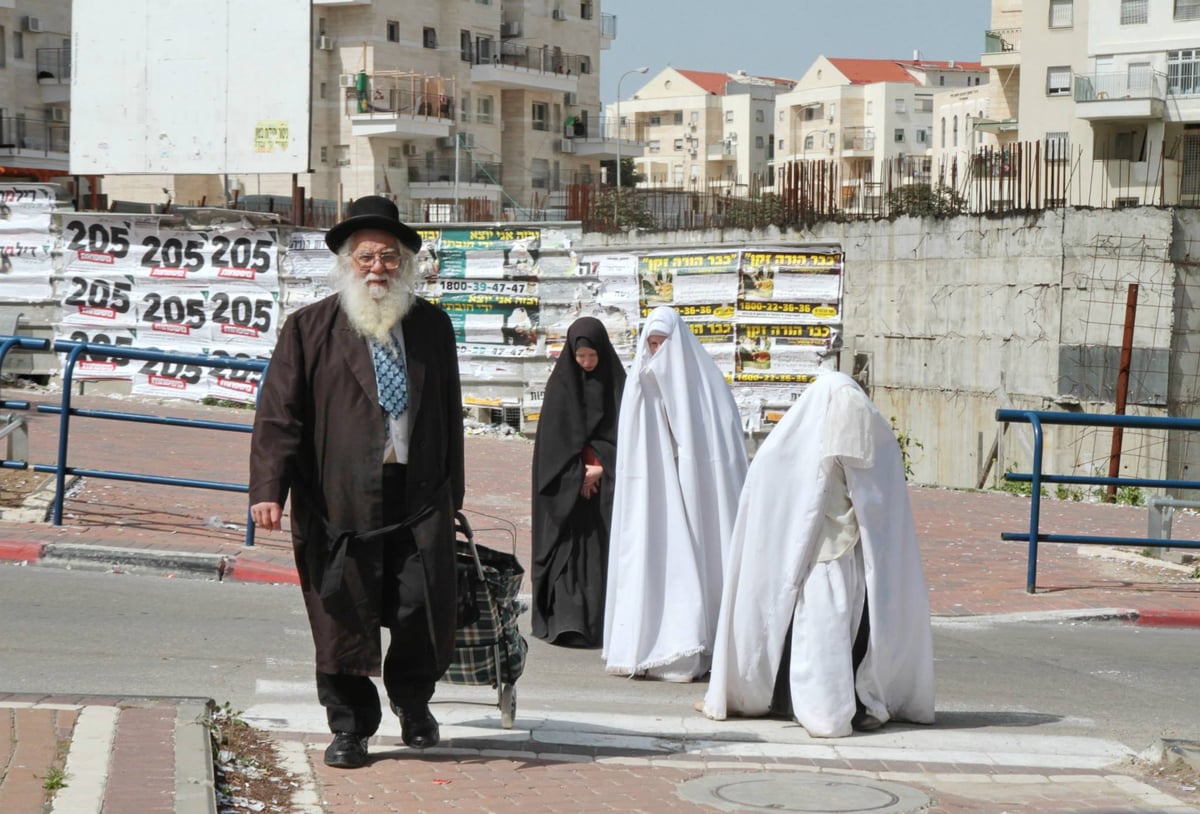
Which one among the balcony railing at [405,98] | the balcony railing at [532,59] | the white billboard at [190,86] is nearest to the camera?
the white billboard at [190,86]

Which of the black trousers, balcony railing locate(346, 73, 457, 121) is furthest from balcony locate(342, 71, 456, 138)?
the black trousers

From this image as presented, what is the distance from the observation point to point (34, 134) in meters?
62.0

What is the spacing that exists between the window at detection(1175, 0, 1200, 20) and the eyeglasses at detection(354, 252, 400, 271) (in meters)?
52.3

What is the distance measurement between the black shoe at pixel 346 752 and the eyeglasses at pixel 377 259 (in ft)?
5.66

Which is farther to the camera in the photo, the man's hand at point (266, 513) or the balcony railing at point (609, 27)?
the balcony railing at point (609, 27)

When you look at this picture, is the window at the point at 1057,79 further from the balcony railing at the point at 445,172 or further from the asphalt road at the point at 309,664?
the asphalt road at the point at 309,664

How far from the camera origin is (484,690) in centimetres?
790

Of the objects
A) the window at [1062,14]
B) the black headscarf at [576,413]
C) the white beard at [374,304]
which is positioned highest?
the window at [1062,14]

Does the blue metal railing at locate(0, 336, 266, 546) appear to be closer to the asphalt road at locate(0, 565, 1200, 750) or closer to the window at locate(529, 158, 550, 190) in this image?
the asphalt road at locate(0, 565, 1200, 750)

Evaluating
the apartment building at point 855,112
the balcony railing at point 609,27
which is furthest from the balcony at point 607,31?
the apartment building at point 855,112

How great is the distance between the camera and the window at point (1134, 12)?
53.9m

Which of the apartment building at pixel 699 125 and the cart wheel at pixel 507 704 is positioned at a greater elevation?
the apartment building at pixel 699 125

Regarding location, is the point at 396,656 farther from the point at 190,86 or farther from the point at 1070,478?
the point at 190,86

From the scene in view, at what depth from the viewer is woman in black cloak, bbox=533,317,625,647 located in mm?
9406
